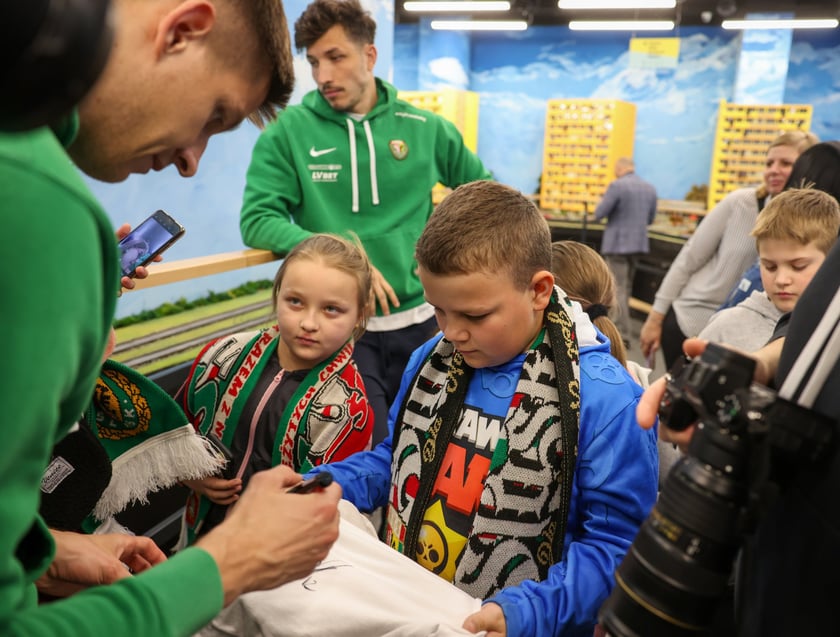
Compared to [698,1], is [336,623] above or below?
below

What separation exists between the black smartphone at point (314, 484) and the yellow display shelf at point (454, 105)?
962cm

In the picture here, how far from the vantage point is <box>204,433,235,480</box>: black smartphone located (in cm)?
170

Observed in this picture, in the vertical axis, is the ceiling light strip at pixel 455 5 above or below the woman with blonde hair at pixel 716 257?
above

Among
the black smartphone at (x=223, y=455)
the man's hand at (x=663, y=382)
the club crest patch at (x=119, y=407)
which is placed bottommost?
the black smartphone at (x=223, y=455)

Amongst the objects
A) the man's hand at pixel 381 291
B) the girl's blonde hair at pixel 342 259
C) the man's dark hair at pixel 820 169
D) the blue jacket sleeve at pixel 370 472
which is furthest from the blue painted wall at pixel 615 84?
the blue jacket sleeve at pixel 370 472

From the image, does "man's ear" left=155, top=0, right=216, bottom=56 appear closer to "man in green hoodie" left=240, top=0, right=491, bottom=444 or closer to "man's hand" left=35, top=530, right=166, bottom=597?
"man's hand" left=35, top=530, right=166, bottom=597

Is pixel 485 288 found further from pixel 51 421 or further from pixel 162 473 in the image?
pixel 51 421

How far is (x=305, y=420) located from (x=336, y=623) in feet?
2.58

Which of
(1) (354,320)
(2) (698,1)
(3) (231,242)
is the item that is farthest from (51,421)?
(2) (698,1)

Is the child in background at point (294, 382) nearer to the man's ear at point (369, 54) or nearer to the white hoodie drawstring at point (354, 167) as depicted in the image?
the white hoodie drawstring at point (354, 167)

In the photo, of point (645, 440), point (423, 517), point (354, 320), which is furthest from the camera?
point (354, 320)

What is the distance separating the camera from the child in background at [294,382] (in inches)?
76.2

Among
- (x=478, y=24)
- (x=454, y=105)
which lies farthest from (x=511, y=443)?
(x=478, y=24)

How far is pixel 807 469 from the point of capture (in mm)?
802
